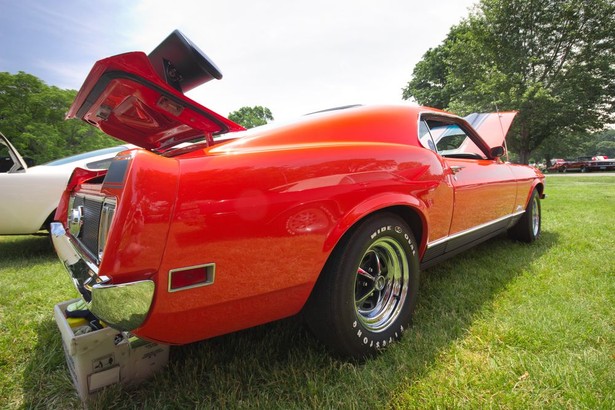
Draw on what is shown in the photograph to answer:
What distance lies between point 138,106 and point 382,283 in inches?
60.5

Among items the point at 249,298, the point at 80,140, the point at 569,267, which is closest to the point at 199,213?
the point at 249,298

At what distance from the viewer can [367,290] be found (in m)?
1.79

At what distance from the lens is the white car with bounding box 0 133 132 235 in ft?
12.0

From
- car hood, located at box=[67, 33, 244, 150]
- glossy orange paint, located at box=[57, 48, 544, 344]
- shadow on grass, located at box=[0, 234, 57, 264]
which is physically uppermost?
car hood, located at box=[67, 33, 244, 150]

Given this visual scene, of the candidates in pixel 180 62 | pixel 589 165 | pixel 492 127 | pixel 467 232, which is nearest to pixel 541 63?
pixel 589 165

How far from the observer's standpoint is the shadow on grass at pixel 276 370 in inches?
54.0

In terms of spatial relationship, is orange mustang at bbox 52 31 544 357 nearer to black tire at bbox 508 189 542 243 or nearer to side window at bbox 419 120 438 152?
side window at bbox 419 120 438 152

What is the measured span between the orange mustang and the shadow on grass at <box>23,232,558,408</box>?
142 millimetres

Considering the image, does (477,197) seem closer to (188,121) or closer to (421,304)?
(421,304)

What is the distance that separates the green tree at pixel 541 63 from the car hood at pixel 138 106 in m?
17.5

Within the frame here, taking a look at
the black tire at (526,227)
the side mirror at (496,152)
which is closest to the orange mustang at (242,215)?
the side mirror at (496,152)

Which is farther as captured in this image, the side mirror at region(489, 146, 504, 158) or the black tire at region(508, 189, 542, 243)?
the black tire at region(508, 189, 542, 243)

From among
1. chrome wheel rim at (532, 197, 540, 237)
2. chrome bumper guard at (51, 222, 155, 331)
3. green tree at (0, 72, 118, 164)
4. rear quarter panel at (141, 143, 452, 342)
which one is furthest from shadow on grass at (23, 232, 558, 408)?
green tree at (0, 72, 118, 164)

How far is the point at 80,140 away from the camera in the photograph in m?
24.0
